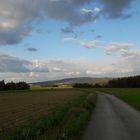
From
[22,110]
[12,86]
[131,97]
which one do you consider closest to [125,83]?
[12,86]

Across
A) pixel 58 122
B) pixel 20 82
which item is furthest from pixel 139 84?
pixel 58 122

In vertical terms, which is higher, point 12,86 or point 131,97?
point 12,86

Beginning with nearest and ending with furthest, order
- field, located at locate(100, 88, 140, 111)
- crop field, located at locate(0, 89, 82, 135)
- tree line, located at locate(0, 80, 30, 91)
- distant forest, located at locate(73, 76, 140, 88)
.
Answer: crop field, located at locate(0, 89, 82, 135)
field, located at locate(100, 88, 140, 111)
tree line, located at locate(0, 80, 30, 91)
distant forest, located at locate(73, 76, 140, 88)

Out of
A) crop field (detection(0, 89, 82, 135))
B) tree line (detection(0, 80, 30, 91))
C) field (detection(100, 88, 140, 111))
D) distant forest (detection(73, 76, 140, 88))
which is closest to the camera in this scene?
crop field (detection(0, 89, 82, 135))

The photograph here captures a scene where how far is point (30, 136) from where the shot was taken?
40.6 ft

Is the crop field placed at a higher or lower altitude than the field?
higher

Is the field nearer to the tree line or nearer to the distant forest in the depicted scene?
Result: the tree line

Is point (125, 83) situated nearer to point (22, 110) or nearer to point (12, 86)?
point (12, 86)

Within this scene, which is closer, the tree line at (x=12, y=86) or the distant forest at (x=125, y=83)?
the tree line at (x=12, y=86)

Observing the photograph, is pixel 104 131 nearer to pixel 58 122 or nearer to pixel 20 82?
pixel 58 122

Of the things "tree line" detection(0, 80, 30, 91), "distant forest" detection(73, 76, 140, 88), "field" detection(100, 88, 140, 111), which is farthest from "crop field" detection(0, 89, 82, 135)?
"distant forest" detection(73, 76, 140, 88)

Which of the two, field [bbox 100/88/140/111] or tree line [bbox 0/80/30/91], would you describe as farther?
tree line [bbox 0/80/30/91]

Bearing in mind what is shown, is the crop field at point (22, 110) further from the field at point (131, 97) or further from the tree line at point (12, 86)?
the tree line at point (12, 86)

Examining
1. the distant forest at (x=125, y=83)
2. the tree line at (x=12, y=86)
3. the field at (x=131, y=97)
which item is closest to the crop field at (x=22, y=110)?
the field at (x=131, y=97)
